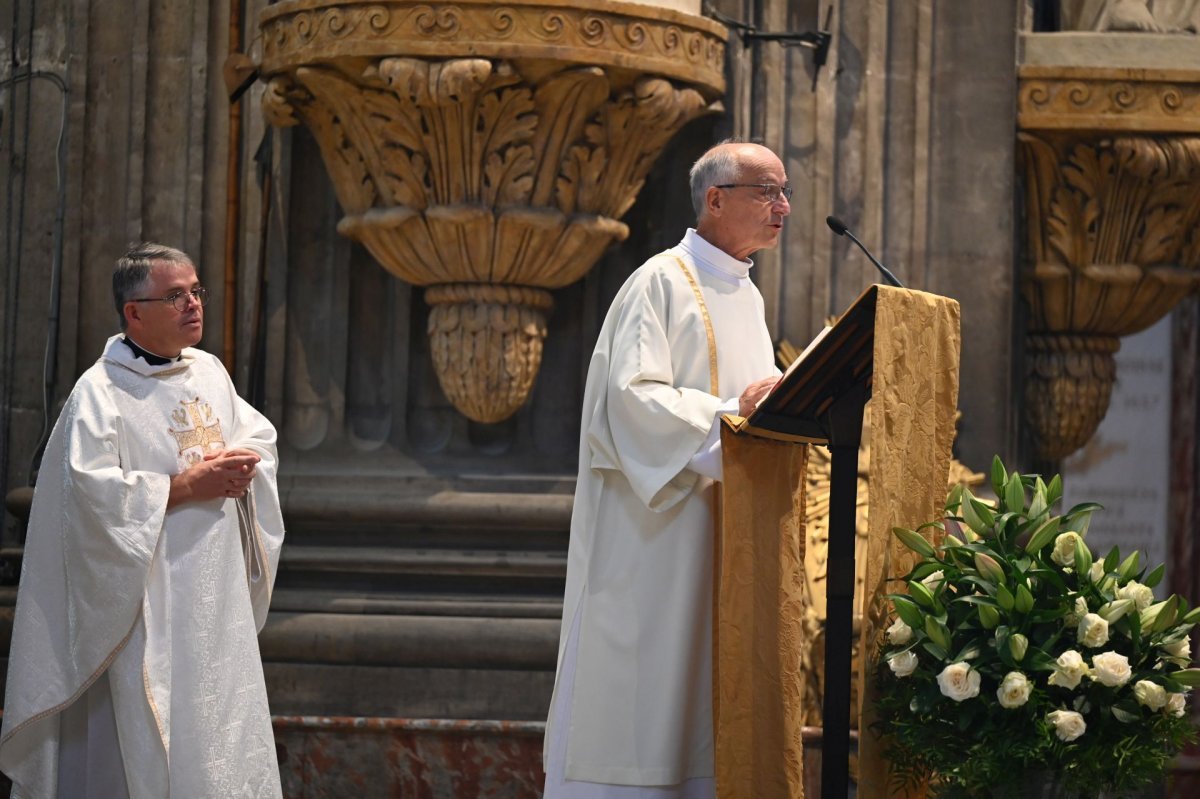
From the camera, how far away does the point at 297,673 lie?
6.08 meters

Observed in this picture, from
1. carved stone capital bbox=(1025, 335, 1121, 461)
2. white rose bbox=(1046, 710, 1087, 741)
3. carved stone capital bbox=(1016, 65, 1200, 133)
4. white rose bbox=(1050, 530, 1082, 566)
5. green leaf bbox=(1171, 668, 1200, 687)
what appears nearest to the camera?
white rose bbox=(1046, 710, 1087, 741)

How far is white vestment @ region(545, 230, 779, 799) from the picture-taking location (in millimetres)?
4598

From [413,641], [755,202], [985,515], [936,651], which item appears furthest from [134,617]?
[985,515]

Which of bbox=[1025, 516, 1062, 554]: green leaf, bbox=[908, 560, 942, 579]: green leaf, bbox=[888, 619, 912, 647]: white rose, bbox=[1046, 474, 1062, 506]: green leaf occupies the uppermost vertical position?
bbox=[1046, 474, 1062, 506]: green leaf

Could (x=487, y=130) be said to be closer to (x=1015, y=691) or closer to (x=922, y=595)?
(x=922, y=595)

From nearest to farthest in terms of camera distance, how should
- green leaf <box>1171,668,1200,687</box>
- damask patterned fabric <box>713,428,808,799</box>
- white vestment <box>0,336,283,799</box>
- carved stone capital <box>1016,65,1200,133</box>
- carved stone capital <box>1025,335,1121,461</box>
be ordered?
green leaf <box>1171,668,1200,687</box>
damask patterned fabric <box>713,428,808,799</box>
white vestment <box>0,336,283,799</box>
carved stone capital <box>1016,65,1200,133</box>
carved stone capital <box>1025,335,1121,461</box>

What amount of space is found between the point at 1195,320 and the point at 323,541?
4.95m

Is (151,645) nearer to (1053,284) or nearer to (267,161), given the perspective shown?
(267,161)

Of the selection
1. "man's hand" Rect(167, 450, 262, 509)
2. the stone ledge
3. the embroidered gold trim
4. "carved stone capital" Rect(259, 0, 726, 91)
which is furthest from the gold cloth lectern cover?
"carved stone capital" Rect(259, 0, 726, 91)

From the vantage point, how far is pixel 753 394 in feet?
14.7

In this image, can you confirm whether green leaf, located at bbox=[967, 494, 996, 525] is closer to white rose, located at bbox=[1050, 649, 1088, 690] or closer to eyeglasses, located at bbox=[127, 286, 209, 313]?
white rose, located at bbox=[1050, 649, 1088, 690]

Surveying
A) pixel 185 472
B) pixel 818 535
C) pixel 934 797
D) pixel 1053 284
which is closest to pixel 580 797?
pixel 934 797

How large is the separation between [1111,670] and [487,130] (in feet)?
8.95

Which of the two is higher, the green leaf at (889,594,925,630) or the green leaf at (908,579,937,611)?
the green leaf at (908,579,937,611)
